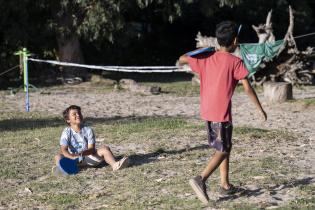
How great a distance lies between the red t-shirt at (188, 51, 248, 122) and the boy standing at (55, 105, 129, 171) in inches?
76.1

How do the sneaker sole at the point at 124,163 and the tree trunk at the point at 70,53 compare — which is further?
the tree trunk at the point at 70,53

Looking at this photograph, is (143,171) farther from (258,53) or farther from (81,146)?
(258,53)

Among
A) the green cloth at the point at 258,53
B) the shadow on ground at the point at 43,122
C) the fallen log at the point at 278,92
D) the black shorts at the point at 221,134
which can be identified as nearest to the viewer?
the black shorts at the point at 221,134

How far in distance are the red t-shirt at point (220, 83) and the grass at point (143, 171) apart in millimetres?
856

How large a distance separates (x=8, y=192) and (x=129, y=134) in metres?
3.61

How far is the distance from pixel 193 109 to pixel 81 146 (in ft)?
21.5

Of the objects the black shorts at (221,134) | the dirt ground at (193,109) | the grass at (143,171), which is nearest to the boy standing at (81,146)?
the grass at (143,171)

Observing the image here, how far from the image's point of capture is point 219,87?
20.6ft

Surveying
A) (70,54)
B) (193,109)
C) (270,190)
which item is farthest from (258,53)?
(270,190)

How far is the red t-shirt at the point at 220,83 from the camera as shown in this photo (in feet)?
20.6

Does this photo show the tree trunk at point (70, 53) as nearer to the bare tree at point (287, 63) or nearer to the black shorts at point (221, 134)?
the bare tree at point (287, 63)

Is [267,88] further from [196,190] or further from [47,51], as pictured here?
[47,51]

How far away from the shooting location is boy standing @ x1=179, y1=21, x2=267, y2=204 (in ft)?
20.5

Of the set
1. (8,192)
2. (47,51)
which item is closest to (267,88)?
(8,192)
